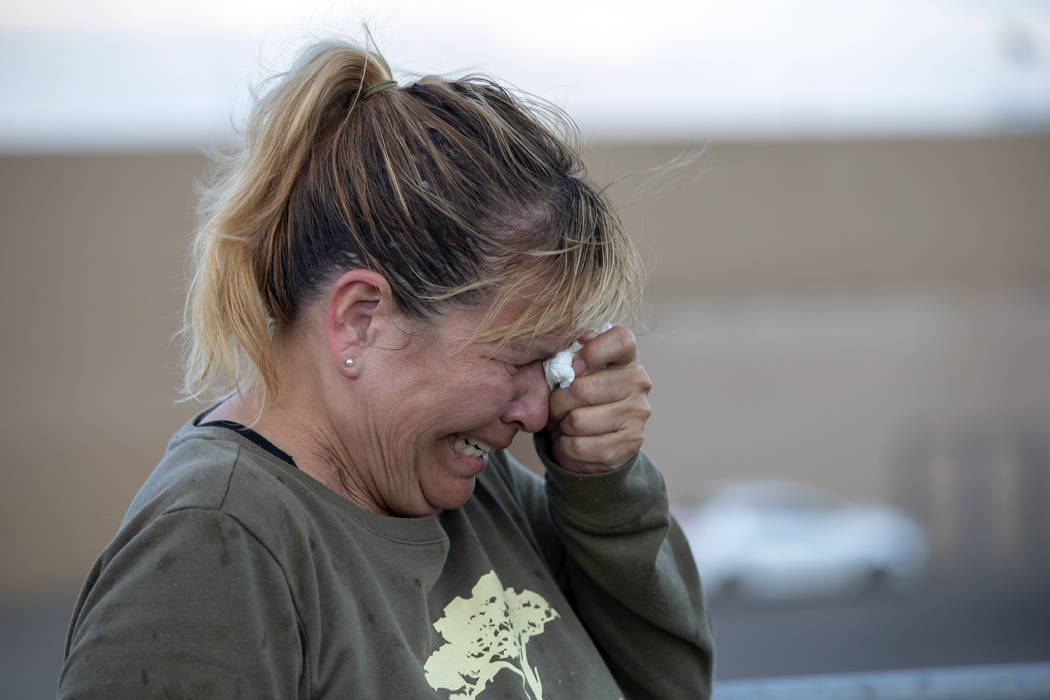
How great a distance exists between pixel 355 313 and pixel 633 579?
2.69 ft

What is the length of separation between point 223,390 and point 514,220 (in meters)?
0.61

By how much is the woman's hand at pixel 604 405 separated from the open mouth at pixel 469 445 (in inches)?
8.7

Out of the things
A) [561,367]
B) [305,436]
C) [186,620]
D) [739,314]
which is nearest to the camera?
[186,620]

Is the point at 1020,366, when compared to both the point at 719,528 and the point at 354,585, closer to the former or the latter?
the point at 719,528

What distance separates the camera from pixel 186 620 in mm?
1241

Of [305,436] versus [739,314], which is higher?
[305,436]

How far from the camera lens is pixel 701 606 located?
7.04ft

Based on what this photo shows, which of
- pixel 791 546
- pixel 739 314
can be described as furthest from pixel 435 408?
pixel 739 314

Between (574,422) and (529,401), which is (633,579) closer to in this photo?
(574,422)

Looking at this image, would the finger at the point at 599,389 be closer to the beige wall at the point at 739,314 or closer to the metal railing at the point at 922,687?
the metal railing at the point at 922,687

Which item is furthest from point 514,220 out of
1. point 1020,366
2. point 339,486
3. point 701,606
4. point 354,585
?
point 1020,366

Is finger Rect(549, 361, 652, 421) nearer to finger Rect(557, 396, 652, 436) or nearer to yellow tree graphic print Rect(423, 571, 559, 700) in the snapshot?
finger Rect(557, 396, 652, 436)

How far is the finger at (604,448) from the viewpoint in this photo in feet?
6.38

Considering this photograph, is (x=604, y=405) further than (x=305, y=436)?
Yes
